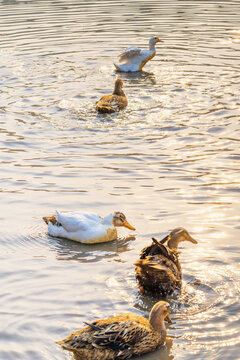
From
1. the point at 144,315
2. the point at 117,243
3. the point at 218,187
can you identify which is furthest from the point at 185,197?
the point at 144,315

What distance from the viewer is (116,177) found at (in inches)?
414

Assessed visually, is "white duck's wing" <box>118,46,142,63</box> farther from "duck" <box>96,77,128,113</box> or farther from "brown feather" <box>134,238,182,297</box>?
"brown feather" <box>134,238,182,297</box>

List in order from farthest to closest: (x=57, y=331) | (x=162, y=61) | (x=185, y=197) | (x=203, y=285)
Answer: (x=162, y=61) < (x=185, y=197) < (x=203, y=285) < (x=57, y=331)

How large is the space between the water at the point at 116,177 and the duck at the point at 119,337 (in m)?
0.21

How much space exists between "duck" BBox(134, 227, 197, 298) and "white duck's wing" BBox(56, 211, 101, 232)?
1.29 m

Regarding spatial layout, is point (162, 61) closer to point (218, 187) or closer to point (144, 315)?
point (218, 187)

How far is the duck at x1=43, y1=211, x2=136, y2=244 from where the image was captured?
8578 millimetres

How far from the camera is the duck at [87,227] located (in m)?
8.58

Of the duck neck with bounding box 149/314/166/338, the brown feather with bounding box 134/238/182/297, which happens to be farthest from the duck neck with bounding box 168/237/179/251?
the duck neck with bounding box 149/314/166/338

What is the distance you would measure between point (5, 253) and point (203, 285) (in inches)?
95.3

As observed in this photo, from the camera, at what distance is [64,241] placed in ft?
28.5

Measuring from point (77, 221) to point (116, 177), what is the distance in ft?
6.58

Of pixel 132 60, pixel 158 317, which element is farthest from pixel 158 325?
pixel 132 60

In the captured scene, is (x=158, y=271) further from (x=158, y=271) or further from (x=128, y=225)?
(x=128, y=225)
